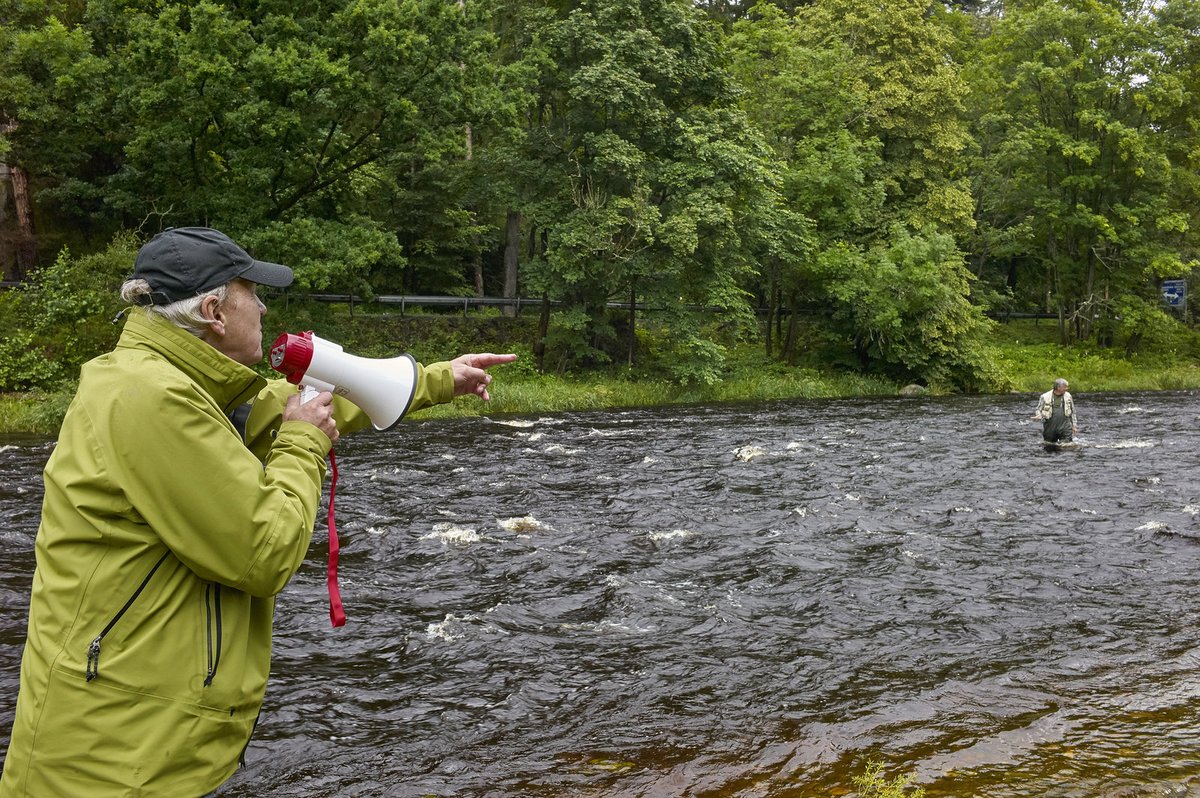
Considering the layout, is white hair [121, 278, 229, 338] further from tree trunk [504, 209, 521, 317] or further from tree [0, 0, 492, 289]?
tree trunk [504, 209, 521, 317]

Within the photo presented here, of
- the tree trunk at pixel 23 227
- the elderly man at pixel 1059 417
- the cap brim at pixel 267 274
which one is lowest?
the elderly man at pixel 1059 417

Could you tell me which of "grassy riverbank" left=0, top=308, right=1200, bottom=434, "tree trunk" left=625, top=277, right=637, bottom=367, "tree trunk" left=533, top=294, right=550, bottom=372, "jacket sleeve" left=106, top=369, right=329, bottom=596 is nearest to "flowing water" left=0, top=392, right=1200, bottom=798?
"jacket sleeve" left=106, top=369, right=329, bottom=596

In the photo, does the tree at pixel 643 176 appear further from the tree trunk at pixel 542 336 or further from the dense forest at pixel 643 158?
the tree trunk at pixel 542 336

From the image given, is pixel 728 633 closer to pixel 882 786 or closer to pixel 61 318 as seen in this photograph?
pixel 882 786

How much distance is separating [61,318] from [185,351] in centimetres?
2709

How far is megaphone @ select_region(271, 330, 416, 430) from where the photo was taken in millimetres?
3418

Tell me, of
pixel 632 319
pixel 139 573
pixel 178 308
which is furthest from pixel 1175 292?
pixel 139 573

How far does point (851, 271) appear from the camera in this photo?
125ft

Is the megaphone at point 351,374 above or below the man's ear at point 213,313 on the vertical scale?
below

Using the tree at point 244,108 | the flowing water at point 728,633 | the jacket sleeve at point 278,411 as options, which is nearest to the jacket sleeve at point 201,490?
the jacket sleeve at point 278,411

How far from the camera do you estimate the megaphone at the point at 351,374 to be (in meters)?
3.42

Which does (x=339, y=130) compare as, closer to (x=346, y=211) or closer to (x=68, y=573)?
(x=346, y=211)

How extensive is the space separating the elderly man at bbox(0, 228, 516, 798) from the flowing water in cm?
307

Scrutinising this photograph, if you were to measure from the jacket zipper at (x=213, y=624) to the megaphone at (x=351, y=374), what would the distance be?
2.53ft
